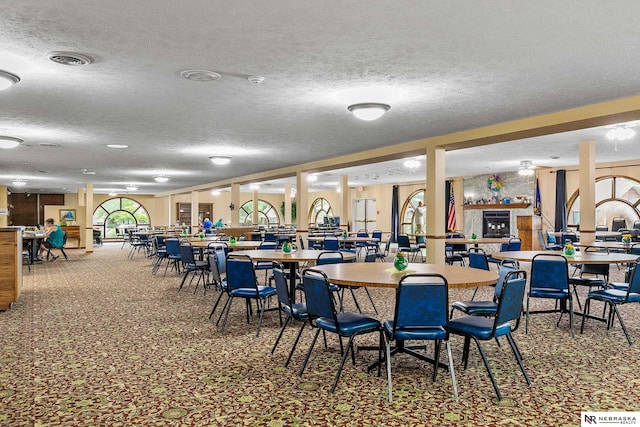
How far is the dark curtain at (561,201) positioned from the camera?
1399cm

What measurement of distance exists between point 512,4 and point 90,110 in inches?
209

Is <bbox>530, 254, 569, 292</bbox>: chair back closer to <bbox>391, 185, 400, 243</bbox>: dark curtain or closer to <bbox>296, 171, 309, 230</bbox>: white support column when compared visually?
<bbox>296, 171, 309, 230</bbox>: white support column

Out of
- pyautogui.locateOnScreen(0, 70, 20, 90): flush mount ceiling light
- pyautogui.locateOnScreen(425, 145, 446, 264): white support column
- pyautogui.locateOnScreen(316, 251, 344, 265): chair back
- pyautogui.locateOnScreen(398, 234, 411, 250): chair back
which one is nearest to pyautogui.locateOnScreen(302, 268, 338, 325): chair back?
pyautogui.locateOnScreen(316, 251, 344, 265): chair back

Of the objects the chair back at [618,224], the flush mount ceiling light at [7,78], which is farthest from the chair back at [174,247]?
the chair back at [618,224]

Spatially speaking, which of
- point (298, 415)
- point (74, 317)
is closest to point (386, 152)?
point (74, 317)

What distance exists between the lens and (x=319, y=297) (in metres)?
3.30

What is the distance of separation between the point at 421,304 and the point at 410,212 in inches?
696

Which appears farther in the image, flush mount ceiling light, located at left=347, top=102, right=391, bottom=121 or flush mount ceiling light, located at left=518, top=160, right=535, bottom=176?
flush mount ceiling light, located at left=518, top=160, right=535, bottom=176

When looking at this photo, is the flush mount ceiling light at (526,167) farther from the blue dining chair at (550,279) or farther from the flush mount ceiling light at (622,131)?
the blue dining chair at (550,279)

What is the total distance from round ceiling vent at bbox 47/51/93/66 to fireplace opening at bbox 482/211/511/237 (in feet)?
46.7

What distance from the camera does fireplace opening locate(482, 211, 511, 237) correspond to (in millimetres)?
15625

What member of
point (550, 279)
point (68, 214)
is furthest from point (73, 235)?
point (550, 279)

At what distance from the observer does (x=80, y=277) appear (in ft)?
31.6

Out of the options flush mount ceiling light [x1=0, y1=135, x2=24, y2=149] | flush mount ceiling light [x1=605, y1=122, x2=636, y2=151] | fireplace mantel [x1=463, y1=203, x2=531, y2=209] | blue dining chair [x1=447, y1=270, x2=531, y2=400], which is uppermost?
flush mount ceiling light [x1=605, y1=122, x2=636, y2=151]
